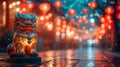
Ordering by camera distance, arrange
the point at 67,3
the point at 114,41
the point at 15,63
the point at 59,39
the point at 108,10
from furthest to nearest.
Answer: the point at 59,39 → the point at 67,3 → the point at 114,41 → the point at 108,10 → the point at 15,63

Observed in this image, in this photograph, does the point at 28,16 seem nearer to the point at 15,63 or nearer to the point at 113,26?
the point at 15,63

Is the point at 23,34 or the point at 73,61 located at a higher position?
the point at 23,34

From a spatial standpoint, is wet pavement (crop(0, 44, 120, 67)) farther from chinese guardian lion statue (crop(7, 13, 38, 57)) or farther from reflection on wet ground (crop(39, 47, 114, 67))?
chinese guardian lion statue (crop(7, 13, 38, 57))

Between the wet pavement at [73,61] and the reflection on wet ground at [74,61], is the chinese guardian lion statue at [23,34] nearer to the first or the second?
the wet pavement at [73,61]

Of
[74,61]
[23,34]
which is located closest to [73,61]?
[74,61]

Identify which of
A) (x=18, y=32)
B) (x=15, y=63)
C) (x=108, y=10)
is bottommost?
(x=15, y=63)

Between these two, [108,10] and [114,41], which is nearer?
[108,10]

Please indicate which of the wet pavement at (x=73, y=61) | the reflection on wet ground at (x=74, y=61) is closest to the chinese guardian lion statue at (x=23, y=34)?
the wet pavement at (x=73, y=61)

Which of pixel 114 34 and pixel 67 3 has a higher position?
pixel 67 3

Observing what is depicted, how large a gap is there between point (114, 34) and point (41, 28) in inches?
477

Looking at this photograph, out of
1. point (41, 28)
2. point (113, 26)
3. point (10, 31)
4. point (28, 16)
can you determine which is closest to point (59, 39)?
point (41, 28)

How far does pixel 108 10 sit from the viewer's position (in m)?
42.0

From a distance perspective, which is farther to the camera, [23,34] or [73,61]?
[73,61]

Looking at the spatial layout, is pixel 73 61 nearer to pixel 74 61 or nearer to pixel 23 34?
pixel 74 61
